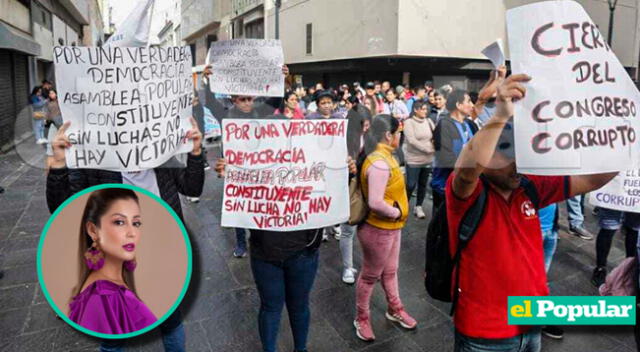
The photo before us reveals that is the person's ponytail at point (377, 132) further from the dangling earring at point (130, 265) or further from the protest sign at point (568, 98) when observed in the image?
the dangling earring at point (130, 265)

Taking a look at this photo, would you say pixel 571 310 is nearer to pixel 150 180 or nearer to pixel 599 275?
pixel 599 275

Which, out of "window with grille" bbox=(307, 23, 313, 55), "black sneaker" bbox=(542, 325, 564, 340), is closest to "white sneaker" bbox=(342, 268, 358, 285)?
"black sneaker" bbox=(542, 325, 564, 340)

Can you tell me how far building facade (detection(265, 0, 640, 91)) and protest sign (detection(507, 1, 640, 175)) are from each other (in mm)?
17380

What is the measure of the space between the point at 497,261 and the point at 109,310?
155cm

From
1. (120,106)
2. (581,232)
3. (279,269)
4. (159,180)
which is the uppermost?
(120,106)

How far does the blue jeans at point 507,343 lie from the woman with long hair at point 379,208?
3.99 ft

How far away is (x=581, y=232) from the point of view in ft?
17.5

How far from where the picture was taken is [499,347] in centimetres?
187

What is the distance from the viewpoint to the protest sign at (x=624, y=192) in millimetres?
3775

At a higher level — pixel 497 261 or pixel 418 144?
pixel 418 144

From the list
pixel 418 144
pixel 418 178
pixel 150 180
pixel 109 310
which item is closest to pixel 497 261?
pixel 109 310

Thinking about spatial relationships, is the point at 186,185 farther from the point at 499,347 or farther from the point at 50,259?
the point at 499,347

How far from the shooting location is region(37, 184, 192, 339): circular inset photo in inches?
66.2

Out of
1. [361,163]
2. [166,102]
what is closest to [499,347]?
[361,163]
